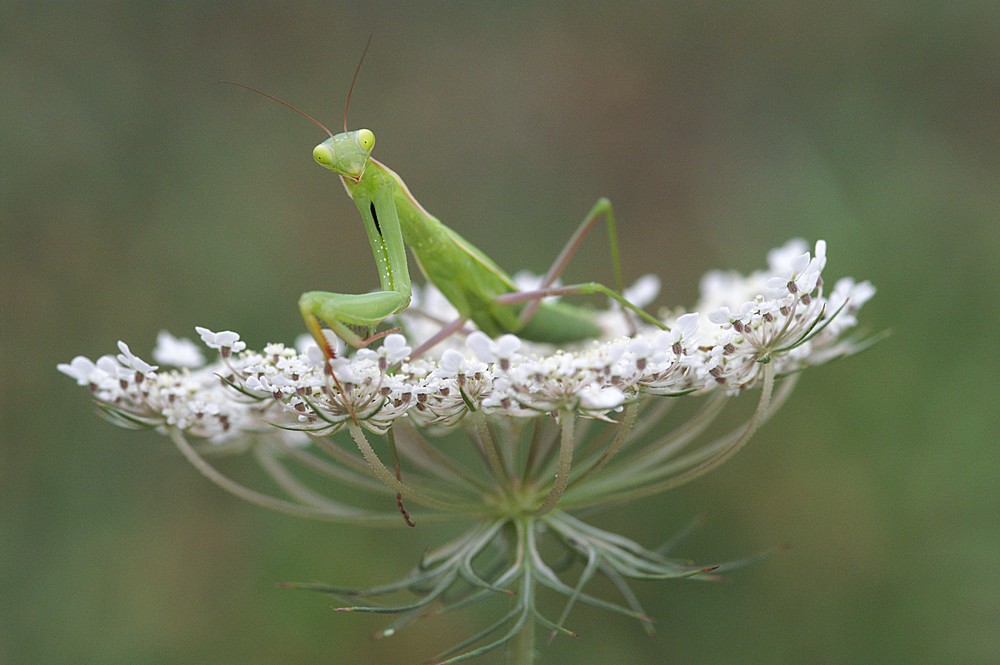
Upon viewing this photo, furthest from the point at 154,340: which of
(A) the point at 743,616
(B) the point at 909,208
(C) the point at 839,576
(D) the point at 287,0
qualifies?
(B) the point at 909,208

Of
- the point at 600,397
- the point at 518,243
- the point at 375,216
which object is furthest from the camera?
the point at 518,243

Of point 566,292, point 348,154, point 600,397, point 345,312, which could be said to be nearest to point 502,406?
point 600,397

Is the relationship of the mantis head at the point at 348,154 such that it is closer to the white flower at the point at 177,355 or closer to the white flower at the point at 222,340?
the white flower at the point at 222,340

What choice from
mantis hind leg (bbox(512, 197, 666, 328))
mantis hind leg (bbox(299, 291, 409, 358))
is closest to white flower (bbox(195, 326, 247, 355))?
mantis hind leg (bbox(299, 291, 409, 358))

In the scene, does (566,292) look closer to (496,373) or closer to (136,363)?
(496,373)

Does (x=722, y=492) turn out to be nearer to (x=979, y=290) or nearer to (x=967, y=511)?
(x=967, y=511)

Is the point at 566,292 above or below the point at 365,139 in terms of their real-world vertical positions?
below

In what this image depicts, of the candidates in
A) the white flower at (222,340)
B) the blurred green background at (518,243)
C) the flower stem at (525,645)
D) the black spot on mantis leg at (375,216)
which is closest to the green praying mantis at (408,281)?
the black spot on mantis leg at (375,216)
